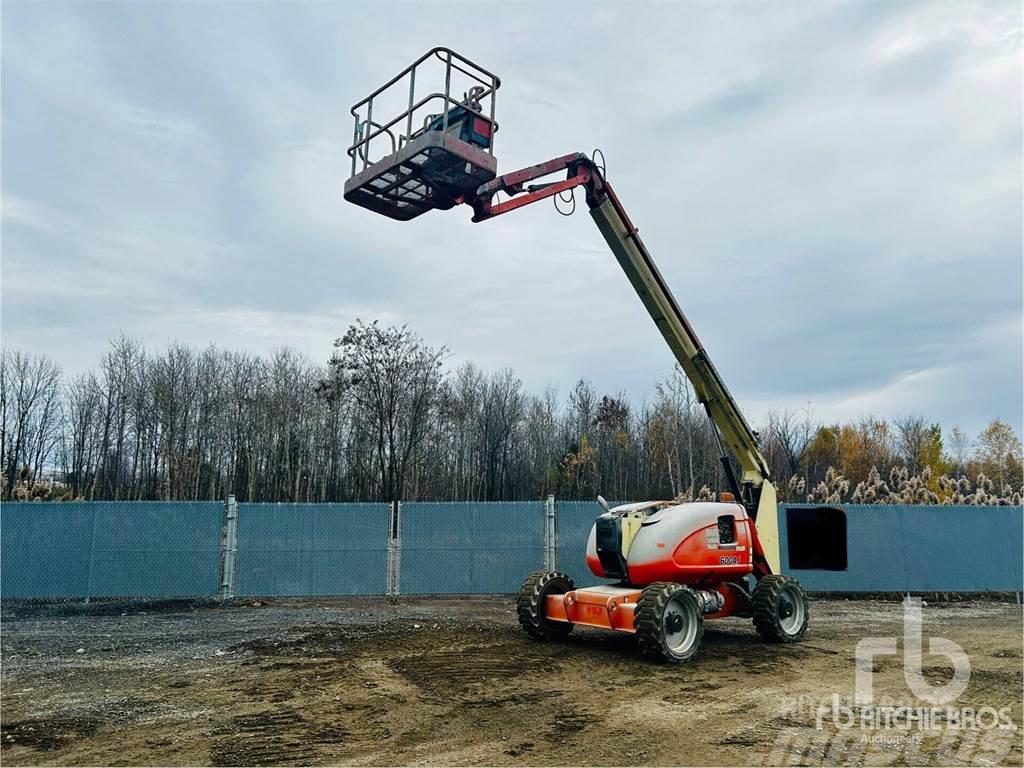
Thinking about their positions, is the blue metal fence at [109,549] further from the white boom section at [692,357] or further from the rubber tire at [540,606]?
the white boom section at [692,357]

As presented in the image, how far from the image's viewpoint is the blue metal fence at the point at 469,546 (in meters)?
15.3

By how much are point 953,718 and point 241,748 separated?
6.19 metres

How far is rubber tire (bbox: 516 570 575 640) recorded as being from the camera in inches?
401

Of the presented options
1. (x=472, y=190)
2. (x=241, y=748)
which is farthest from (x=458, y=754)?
(x=472, y=190)

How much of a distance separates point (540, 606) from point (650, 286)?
4763 millimetres

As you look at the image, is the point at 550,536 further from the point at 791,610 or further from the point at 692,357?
the point at 692,357

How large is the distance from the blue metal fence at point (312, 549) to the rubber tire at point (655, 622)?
299 inches

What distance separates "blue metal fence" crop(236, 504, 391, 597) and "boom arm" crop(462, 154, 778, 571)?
7.14 metres

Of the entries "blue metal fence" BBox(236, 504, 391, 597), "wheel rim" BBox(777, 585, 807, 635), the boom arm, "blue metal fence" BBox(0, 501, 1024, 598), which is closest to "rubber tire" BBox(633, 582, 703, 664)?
"wheel rim" BBox(777, 585, 807, 635)

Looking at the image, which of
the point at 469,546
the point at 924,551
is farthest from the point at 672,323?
→ the point at 924,551

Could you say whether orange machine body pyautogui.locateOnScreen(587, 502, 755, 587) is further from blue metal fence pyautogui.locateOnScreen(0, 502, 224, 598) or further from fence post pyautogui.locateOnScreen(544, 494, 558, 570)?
blue metal fence pyautogui.locateOnScreen(0, 502, 224, 598)

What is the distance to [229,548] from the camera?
14.6 meters

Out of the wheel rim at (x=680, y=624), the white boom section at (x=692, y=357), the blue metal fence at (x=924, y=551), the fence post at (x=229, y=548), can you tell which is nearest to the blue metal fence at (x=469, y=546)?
the fence post at (x=229, y=548)

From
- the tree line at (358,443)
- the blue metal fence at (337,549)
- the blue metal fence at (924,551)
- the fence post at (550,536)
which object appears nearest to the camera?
the blue metal fence at (337,549)
